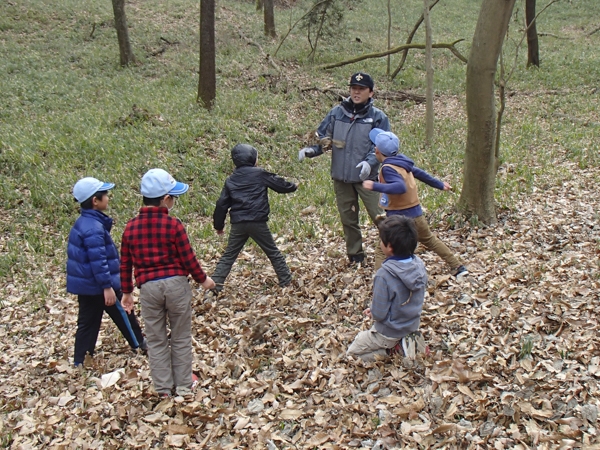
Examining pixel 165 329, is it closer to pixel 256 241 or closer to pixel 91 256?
pixel 91 256

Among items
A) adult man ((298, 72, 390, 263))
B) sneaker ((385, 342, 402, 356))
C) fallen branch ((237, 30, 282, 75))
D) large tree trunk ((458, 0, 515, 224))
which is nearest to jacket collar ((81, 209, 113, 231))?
adult man ((298, 72, 390, 263))

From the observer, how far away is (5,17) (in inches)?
888

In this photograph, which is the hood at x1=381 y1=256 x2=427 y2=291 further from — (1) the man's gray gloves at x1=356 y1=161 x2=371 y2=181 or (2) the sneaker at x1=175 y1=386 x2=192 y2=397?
(2) the sneaker at x1=175 y1=386 x2=192 y2=397

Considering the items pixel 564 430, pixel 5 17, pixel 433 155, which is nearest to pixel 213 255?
pixel 564 430

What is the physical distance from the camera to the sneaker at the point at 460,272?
221 inches

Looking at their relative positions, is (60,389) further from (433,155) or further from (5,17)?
(5,17)

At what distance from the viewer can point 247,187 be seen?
5.85 metres

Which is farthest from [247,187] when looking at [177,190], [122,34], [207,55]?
[122,34]

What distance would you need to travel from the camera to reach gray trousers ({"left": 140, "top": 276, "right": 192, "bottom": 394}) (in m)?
4.16

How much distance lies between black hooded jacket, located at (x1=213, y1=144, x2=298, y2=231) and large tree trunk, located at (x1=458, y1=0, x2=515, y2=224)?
8.41 ft

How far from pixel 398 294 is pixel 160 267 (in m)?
1.99

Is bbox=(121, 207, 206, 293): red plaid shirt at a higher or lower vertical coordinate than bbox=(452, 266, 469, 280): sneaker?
higher

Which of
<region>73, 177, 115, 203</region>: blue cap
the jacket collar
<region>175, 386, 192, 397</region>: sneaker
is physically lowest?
<region>175, 386, 192, 397</region>: sneaker

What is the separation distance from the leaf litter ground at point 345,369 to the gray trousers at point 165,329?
21 centimetres
